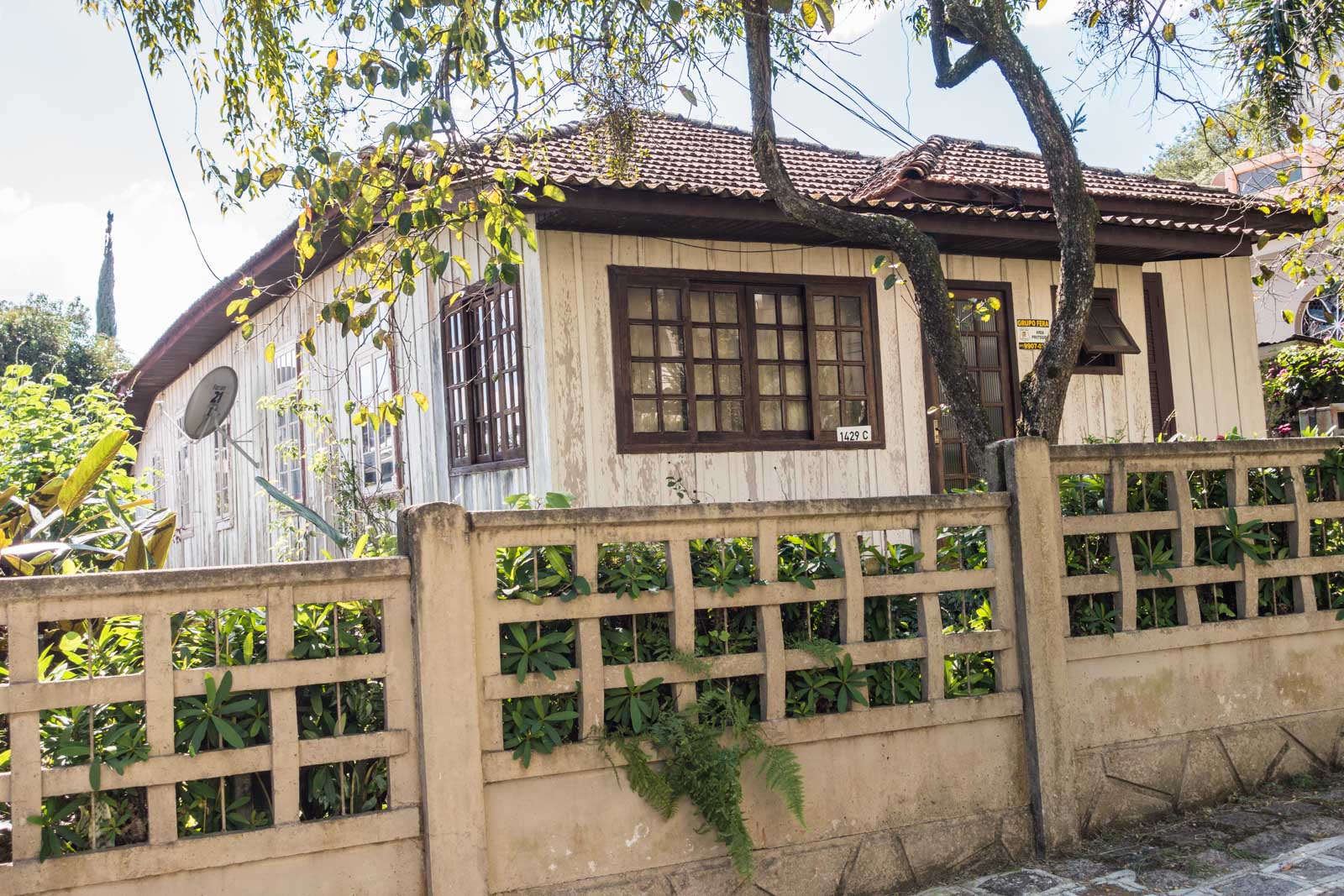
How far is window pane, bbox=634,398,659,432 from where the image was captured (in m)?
8.00

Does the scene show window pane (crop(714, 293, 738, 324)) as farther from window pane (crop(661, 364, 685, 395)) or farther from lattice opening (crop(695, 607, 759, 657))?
lattice opening (crop(695, 607, 759, 657))

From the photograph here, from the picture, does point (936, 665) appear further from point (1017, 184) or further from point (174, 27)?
point (1017, 184)

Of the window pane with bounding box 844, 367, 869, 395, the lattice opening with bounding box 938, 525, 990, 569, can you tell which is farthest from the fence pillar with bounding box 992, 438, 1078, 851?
the window pane with bounding box 844, 367, 869, 395

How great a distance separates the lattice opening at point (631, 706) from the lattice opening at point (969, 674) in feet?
4.50

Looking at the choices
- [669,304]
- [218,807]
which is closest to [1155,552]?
[669,304]

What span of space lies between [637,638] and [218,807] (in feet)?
4.99

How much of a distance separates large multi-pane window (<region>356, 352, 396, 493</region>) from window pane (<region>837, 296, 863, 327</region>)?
12.8ft

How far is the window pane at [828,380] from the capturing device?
8.65m

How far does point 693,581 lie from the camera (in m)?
4.48

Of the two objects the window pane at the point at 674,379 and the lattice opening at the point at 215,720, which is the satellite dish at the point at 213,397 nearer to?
the window pane at the point at 674,379

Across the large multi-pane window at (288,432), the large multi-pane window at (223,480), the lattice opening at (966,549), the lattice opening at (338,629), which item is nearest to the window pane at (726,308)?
the lattice opening at (966,549)

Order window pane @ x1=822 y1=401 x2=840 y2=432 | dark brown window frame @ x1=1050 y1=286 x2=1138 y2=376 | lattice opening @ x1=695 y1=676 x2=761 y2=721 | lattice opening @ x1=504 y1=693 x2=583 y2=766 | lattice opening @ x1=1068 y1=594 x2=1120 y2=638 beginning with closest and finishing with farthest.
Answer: lattice opening @ x1=504 y1=693 x2=583 y2=766, lattice opening @ x1=695 y1=676 x2=761 y2=721, lattice opening @ x1=1068 y1=594 x2=1120 y2=638, window pane @ x1=822 y1=401 x2=840 y2=432, dark brown window frame @ x1=1050 y1=286 x2=1138 y2=376

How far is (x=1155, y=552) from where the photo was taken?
214 inches

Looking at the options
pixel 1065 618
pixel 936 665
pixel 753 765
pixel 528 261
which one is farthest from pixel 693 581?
pixel 528 261
